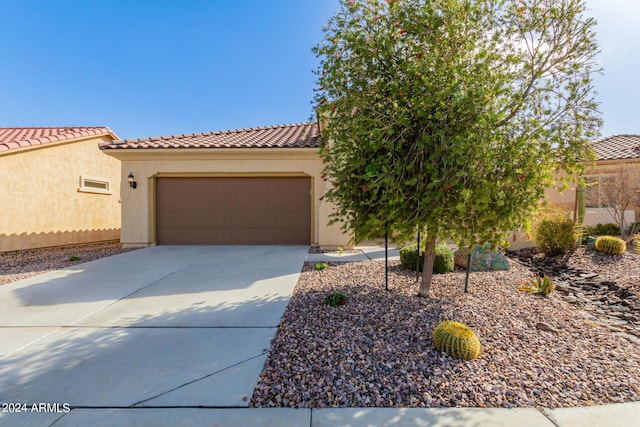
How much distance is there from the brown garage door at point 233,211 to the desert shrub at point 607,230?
1016cm

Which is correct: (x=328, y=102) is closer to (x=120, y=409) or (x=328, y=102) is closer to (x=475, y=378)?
(x=475, y=378)

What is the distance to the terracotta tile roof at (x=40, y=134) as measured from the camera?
9.18m

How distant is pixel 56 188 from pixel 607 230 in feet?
63.5

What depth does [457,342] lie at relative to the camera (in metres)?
2.82

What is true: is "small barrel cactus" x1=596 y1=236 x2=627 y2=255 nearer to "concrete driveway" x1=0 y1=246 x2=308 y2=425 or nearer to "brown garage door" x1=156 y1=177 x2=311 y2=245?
"concrete driveway" x1=0 y1=246 x2=308 y2=425

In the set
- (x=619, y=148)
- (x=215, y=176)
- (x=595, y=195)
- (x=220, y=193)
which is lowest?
(x=220, y=193)

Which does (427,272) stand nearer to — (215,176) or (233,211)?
(233,211)

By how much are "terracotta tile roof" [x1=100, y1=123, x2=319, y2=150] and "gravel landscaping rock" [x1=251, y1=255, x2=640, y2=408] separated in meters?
6.03

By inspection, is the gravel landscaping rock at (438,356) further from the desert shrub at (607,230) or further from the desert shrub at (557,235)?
the desert shrub at (607,230)

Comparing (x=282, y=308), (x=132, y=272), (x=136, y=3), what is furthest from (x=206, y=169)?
(x=282, y=308)

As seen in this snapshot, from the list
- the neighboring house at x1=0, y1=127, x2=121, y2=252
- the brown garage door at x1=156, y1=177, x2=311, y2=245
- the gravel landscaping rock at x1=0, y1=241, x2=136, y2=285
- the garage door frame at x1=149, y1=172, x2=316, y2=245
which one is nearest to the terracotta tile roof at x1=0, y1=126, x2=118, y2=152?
the neighboring house at x1=0, y1=127, x2=121, y2=252

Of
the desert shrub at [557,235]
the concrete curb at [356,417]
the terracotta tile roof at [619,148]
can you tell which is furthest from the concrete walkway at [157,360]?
the terracotta tile roof at [619,148]

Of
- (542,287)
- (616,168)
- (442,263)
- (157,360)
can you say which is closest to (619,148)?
(616,168)

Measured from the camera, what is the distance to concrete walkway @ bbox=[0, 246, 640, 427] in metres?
2.12
